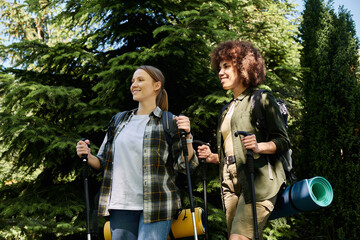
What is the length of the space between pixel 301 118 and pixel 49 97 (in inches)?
191

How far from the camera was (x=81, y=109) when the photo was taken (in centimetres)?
508

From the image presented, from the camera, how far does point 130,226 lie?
6.93 feet

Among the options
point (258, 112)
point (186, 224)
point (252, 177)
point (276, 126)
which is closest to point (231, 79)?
point (258, 112)

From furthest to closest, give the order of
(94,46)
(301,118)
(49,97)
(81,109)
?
1. (301,118)
2. (94,46)
3. (81,109)
4. (49,97)

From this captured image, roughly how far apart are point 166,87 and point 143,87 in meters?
3.38

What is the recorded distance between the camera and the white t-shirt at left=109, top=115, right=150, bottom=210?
6.93 feet

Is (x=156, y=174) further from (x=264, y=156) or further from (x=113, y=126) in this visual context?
(x=264, y=156)

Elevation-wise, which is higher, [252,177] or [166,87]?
[166,87]

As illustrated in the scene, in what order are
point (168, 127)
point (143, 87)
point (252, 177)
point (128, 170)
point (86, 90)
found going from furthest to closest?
point (86, 90) → point (143, 87) → point (168, 127) → point (128, 170) → point (252, 177)

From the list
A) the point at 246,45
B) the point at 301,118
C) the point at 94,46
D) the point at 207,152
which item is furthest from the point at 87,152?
the point at 301,118

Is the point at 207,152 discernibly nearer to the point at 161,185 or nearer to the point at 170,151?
the point at 170,151

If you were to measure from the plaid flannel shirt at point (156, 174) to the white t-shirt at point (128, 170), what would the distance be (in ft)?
0.16

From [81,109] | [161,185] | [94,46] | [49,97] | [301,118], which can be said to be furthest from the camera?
[301,118]

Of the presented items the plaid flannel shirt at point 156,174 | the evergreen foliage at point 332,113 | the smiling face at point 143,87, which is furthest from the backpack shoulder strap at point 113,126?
the evergreen foliage at point 332,113
